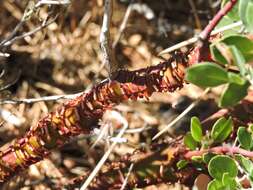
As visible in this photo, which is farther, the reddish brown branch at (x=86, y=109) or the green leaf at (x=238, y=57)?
the reddish brown branch at (x=86, y=109)

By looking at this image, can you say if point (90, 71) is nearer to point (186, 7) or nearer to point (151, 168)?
point (186, 7)

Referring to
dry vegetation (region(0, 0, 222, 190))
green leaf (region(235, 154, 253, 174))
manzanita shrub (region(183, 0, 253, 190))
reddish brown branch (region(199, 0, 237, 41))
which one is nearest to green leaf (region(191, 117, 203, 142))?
manzanita shrub (region(183, 0, 253, 190))

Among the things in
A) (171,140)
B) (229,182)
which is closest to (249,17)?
(229,182)

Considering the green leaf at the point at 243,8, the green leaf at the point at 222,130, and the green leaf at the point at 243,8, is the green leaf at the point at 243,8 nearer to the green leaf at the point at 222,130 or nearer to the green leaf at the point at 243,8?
the green leaf at the point at 243,8

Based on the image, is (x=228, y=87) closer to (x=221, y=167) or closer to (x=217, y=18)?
(x=217, y=18)

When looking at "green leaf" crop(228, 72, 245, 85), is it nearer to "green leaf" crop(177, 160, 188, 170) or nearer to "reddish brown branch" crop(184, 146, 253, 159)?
"reddish brown branch" crop(184, 146, 253, 159)

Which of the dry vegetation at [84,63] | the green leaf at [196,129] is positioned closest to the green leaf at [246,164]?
the green leaf at [196,129]

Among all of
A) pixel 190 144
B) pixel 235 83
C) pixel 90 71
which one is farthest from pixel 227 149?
pixel 90 71
